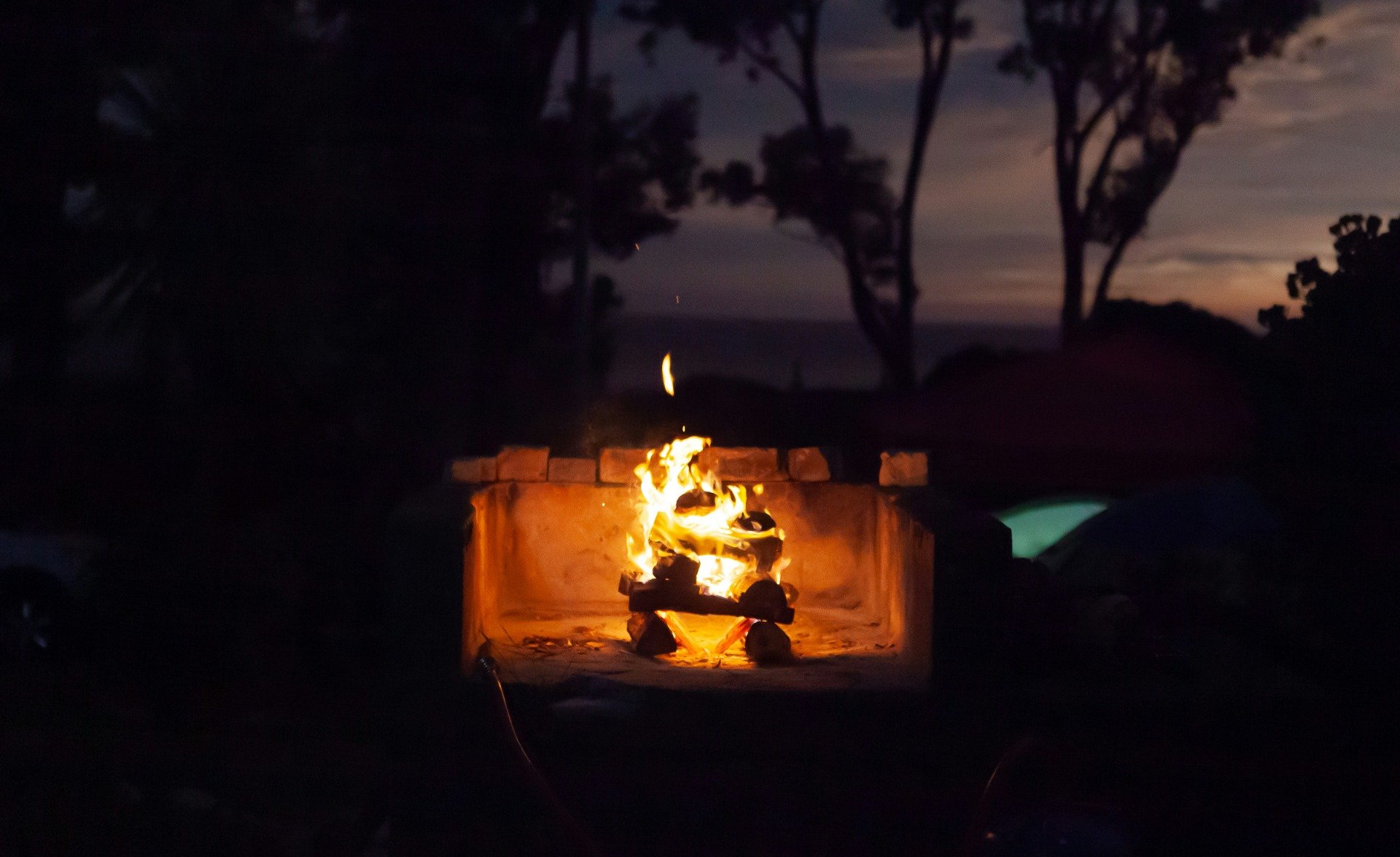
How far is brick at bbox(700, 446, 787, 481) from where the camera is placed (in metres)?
5.92

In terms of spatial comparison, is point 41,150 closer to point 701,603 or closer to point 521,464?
point 521,464

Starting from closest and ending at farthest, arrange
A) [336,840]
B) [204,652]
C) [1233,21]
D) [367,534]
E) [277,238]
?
→ [336,840], [204,652], [367,534], [277,238], [1233,21]

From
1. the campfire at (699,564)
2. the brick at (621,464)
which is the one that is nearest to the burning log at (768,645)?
the campfire at (699,564)

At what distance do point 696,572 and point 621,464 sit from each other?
764 millimetres

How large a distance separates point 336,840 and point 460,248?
6982 millimetres

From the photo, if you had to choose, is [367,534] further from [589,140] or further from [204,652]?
[589,140]

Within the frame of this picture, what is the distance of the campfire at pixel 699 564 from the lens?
5281 mm

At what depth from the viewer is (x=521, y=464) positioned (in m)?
5.80

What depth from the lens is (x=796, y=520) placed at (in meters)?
5.99

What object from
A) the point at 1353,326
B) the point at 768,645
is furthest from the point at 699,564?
the point at 1353,326

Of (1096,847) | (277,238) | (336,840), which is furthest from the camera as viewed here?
(277,238)

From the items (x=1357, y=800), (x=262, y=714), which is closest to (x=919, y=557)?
(x=1357, y=800)

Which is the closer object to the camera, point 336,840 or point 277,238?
point 336,840

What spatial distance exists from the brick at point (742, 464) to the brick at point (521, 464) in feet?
2.39
